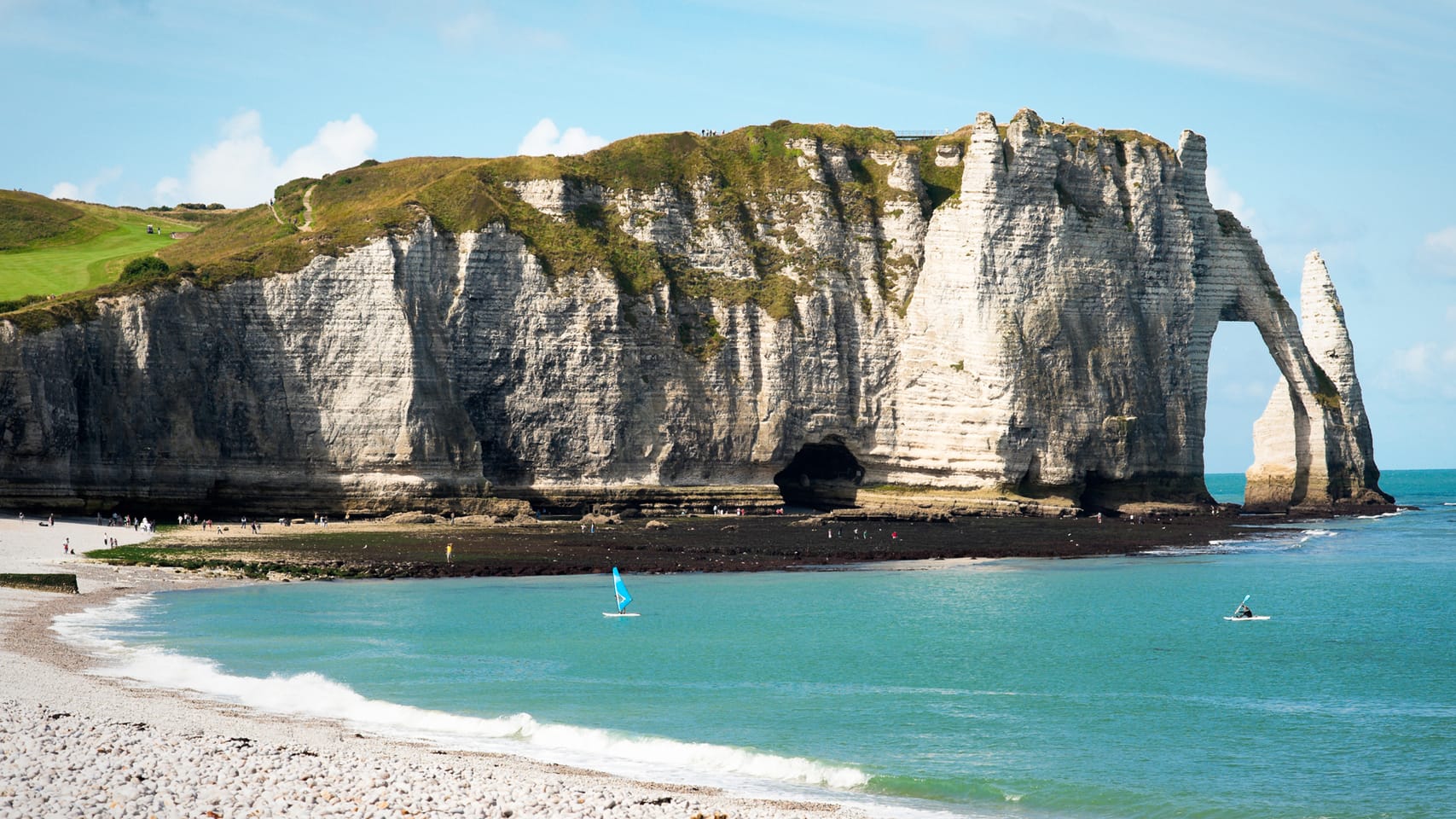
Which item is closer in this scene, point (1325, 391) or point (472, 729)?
point (472, 729)

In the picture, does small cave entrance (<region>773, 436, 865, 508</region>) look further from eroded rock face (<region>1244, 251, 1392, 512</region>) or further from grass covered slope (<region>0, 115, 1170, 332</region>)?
eroded rock face (<region>1244, 251, 1392, 512</region>)

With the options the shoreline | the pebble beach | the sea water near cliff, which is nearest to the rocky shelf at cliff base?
the sea water near cliff

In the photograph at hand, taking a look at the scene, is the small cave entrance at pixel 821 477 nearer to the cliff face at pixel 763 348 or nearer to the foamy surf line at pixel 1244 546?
the cliff face at pixel 763 348

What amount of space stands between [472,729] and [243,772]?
5873 mm

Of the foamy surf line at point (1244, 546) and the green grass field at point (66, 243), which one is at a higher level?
the green grass field at point (66, 243)

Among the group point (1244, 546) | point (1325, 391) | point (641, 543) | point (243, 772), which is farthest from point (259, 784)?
point (1325, 391)

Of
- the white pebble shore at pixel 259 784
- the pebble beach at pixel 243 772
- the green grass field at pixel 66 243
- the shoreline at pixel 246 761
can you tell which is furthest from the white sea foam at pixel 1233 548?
the green grass field at pixel 66 243

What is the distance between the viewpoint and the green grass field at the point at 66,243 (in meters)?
69.0

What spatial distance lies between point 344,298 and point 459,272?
20.8 feet

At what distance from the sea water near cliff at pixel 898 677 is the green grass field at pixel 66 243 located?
37355 mm

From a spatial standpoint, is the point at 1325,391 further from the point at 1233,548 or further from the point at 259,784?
the point at 259,784

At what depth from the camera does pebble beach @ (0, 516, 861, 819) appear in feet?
45.6

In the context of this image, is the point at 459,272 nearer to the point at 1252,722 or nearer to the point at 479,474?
the point at 479,474

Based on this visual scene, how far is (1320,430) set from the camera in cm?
7900
